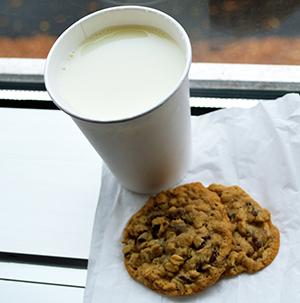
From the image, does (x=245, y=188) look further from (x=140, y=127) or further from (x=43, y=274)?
(x=43, y=274)

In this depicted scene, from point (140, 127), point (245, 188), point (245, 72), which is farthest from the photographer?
point (245, 72)

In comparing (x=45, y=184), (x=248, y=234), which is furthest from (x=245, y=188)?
(x=45, y=184)

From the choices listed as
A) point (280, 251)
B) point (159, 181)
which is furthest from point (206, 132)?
point (280, 251)

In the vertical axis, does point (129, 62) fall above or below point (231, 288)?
above

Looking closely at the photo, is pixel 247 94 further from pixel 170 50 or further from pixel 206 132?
pixel 170 50

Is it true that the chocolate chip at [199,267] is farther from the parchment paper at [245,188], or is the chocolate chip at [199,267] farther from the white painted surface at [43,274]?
the white painted surface at [43,274]

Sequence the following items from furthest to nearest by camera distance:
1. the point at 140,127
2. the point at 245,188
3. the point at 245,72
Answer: the point at 245,72 → the point at 245,188 → the point at 140,127
